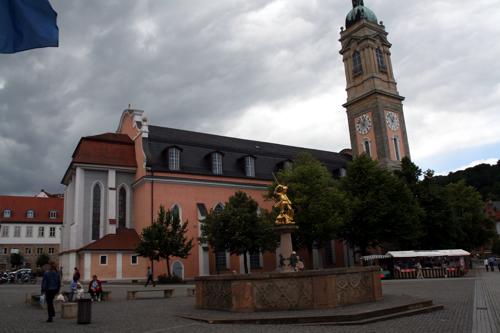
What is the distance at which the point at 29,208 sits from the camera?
2970 inches

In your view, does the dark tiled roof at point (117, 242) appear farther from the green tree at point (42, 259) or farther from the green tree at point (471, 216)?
the green tree at point (471, 216)

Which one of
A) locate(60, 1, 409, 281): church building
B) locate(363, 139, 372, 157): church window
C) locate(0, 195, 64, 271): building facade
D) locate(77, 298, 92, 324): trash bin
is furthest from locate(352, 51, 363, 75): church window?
locate(0, 195, 64, 271): building facade

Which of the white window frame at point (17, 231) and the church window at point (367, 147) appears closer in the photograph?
the church window at point (367, 147)

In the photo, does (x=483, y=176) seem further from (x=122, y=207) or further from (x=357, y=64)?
(x=122, y=207)

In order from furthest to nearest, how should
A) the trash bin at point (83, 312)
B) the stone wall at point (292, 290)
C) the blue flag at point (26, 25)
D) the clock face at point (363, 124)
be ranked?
the clock face at point (363, 124) < the stone wall at point (292, 290) < the trash bin at point (83, 312) < the blue flag at point (26, 25)

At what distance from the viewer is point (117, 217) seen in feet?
140

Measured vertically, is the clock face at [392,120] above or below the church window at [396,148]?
above

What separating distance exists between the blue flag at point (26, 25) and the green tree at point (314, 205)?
1146 inches

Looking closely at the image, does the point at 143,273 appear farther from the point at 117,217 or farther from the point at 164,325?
the point at 164,325

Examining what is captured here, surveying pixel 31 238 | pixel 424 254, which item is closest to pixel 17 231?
pixel 31 238

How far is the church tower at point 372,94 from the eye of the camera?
53938mm

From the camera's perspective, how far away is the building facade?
7231cm

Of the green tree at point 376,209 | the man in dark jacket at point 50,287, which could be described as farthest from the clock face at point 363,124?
the man in dark jacket at point 50,287

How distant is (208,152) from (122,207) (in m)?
10.1
